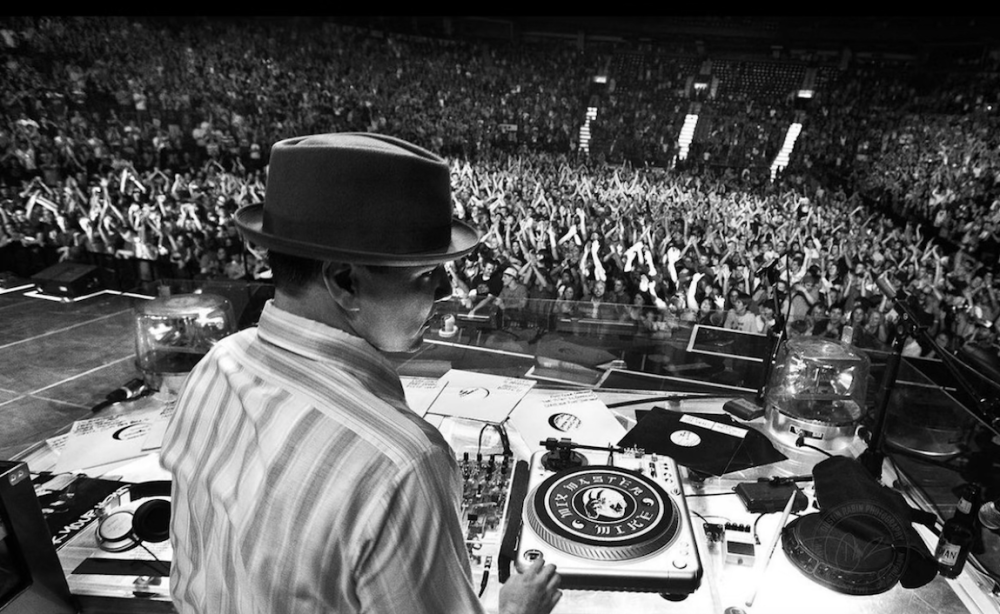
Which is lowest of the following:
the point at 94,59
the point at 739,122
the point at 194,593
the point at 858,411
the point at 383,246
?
the point at 858,411

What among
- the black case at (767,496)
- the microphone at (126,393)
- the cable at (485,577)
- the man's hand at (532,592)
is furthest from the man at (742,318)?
the microphone at (126,393)

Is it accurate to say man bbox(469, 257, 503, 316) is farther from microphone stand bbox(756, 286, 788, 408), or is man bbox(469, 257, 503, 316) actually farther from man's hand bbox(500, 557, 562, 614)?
man's hand bbox(500, 557, 562, 614)

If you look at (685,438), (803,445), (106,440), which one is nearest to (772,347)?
(803,445)

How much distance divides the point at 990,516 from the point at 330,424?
81.7 inches

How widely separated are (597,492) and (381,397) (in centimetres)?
90

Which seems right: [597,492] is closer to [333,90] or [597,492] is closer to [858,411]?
[858,411]

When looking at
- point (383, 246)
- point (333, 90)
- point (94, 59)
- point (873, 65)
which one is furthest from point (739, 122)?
point (94, 59)

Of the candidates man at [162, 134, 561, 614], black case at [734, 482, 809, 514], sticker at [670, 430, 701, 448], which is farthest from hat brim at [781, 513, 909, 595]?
man at [162, 134, 561, 614]

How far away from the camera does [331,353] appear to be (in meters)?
0.74

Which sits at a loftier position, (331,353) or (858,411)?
(331,353)

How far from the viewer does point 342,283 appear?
758 millimetres

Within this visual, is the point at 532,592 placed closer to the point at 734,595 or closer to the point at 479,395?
the point at 734,595

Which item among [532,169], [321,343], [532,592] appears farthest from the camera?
[532,169]

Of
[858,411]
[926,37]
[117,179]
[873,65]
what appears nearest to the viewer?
[858,411]
